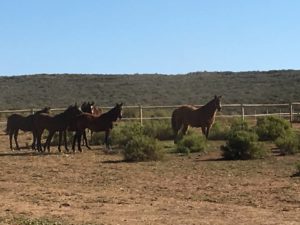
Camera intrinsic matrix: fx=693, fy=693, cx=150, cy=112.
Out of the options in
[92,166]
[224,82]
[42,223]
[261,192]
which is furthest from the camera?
[224,82]

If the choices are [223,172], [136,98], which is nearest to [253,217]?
[223,172]

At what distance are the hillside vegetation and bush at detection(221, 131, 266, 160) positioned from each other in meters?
51.7

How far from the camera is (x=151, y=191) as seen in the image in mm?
13789

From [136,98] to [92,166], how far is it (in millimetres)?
59861

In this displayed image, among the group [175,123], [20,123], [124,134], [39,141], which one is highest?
[20,123]

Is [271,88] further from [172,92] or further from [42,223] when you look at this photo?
[42,223]

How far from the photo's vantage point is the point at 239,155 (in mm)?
20312

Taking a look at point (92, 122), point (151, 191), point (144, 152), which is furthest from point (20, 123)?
point (151, 191)

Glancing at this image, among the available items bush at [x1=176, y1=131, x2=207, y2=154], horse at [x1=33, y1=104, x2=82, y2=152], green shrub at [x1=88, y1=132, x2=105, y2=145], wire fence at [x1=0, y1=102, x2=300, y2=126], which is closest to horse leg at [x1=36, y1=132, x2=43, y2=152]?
horse at [x1=33, y1=104, x2=82, y2=152]

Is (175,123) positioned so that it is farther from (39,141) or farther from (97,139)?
(39,141)

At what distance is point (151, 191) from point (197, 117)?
1398 centimetres

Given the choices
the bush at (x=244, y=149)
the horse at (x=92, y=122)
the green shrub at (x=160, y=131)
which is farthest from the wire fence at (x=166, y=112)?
the bush at (x=244, y=149)

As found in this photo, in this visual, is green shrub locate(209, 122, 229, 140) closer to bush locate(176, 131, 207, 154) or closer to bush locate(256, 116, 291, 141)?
bush locate(256, 116, 291, 141)

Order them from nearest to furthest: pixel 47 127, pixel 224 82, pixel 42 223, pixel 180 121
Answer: pixel 42 223 < pixel 47 127 < pixel 180 121 < pixel 224 82
